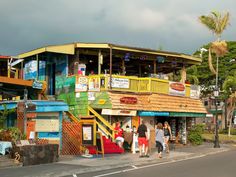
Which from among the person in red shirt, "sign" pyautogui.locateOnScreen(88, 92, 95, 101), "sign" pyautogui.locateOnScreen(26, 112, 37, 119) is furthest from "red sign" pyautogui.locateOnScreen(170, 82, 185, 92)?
"sign" pyautogui.locateOnScreen(26, 112, 37, 119)

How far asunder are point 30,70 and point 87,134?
948 cm

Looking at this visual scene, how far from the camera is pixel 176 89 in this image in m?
28.5

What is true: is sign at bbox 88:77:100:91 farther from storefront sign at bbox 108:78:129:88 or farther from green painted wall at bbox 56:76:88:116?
storefront sign at bbox 108:78:129:88

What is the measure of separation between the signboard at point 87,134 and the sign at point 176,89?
8.89 meters

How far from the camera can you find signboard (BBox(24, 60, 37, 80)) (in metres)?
28.0

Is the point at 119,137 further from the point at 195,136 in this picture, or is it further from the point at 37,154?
the point at 195,136

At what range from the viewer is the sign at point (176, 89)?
92.1ft

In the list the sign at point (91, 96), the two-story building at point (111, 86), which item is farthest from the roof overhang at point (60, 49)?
the sign at point (91, 96)

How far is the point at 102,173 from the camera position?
48.3 feet

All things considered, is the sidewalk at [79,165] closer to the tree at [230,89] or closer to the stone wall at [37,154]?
the stone wall at [37,154]

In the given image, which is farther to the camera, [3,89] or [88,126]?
[3,89]

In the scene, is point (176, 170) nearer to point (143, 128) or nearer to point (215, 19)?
point (143, 128)

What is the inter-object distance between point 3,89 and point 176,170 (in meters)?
14.1

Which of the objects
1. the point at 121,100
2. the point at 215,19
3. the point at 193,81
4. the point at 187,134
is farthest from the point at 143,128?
the point at 193,81
